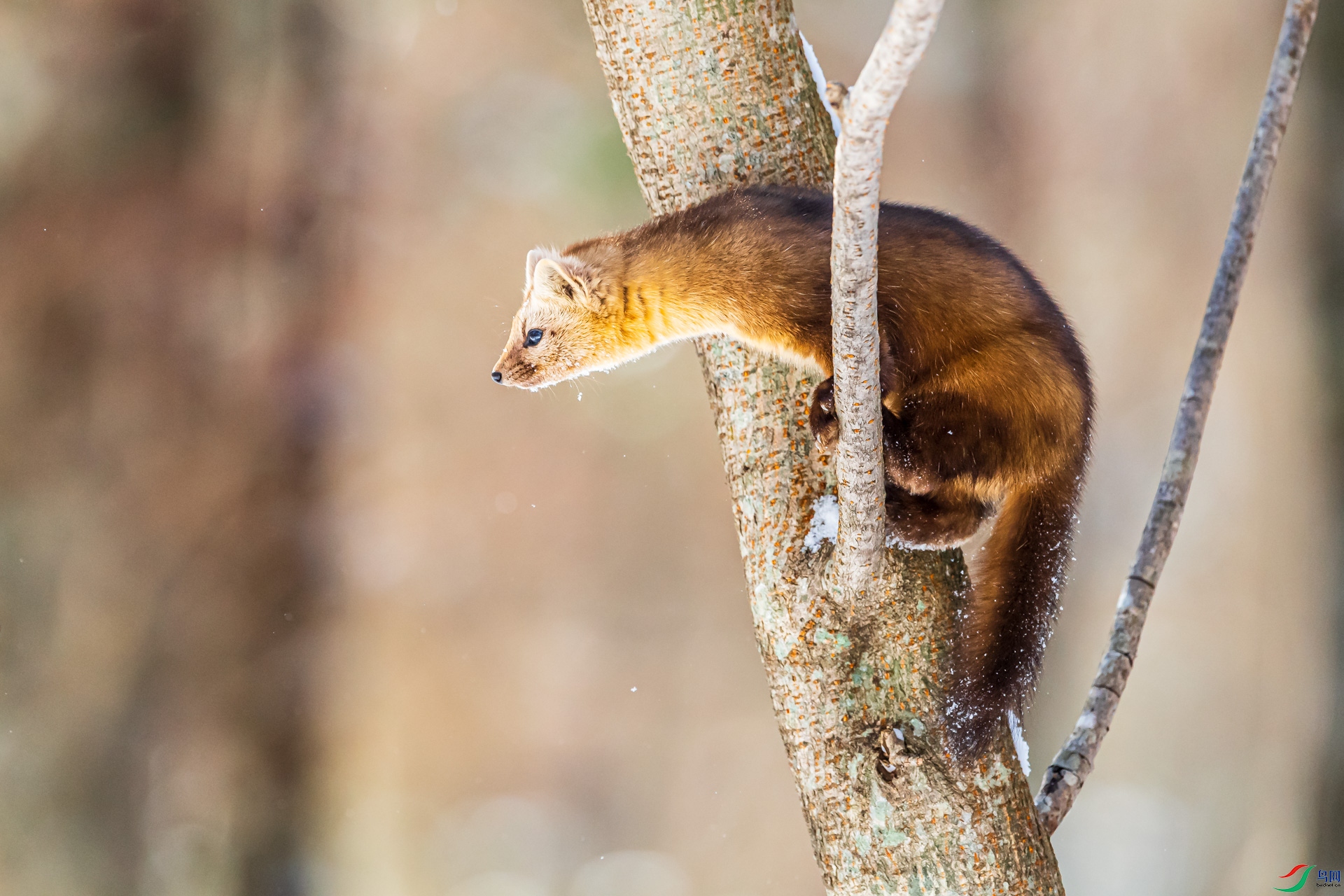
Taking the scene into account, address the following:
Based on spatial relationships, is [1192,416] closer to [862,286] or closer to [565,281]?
[862,286]

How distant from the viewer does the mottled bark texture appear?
49.3 inches

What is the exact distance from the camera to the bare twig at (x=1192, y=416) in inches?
57.3

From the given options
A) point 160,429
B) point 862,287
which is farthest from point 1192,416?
point 160,429

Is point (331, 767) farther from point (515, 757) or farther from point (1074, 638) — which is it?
point (1074, 638)

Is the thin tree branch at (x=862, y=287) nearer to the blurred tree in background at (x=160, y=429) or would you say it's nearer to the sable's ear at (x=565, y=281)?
the sable's ear at (x=565, y=281)

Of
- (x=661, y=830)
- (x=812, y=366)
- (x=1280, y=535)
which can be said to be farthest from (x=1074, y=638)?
(x=812, y=366)

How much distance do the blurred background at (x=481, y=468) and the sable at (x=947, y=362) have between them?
67.1 inches

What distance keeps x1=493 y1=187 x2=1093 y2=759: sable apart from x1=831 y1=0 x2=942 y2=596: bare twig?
0.14 meters

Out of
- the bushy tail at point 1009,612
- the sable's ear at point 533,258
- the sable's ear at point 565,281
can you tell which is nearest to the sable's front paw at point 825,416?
the bushy tail at point 1009,612

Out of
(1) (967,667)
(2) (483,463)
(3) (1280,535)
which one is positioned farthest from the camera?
(2) (483,463)

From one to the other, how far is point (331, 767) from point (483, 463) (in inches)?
46.8

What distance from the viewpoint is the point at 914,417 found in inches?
55.1

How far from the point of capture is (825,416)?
1318mm

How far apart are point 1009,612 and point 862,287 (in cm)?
61
